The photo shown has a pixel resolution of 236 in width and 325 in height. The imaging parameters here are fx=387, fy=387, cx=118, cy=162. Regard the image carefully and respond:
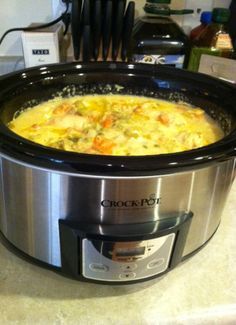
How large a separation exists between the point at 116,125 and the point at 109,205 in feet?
1.06

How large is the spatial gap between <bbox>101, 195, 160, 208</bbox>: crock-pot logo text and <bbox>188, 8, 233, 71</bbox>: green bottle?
2.41 ft

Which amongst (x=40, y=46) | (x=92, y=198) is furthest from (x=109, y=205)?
(x=40, y=46)

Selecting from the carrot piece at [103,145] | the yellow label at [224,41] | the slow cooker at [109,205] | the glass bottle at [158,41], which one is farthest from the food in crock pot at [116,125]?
the yellow label at [224,41]

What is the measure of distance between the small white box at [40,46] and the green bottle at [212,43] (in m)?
0.42

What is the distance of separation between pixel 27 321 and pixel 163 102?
24.0 inches

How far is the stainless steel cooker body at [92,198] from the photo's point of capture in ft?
1.80

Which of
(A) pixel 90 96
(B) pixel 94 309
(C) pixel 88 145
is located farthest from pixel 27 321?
(A) pixel 90 96

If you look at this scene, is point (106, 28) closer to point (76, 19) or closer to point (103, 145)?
point (76, 19)

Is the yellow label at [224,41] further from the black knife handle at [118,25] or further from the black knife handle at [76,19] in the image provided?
the black knife handle at [76,19]

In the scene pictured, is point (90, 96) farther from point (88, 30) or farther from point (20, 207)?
point (20, 207)

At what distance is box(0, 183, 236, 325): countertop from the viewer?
2.01ft

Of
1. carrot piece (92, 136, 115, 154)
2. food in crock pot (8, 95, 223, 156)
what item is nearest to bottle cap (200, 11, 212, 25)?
food in crock pot (8, 95, 223, 156)

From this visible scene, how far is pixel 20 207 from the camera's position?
62 centimetres

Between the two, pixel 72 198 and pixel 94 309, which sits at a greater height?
pixel 72 198
